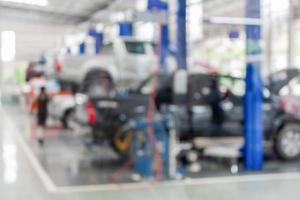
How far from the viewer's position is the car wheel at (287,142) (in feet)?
26.1

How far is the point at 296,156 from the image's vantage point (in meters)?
8.07

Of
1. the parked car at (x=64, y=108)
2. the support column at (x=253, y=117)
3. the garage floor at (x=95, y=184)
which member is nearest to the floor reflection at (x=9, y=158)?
the garage floor at (x=95, y=184)

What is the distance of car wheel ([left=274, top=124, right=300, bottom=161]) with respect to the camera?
7.94 meters

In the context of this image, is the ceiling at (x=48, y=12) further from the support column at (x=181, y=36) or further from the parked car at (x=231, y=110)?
the support column at (x=181, y=36)

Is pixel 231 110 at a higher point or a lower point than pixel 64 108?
higher

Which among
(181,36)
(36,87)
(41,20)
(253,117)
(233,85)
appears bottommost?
(253,117)

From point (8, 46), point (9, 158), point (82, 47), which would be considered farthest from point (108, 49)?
point (8, 46)

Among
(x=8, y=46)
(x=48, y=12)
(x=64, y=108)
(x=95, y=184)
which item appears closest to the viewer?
(x=8, y=46)

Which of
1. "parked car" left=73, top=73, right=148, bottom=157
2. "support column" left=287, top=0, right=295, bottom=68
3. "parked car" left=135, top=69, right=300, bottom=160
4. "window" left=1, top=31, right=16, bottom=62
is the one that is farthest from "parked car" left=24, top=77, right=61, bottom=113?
"window" left=1, top=31, right=16, bottom=62

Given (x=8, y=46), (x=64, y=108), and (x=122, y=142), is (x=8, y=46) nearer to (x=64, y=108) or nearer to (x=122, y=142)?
(x=122, y=142)

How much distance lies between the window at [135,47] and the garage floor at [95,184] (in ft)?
11.2

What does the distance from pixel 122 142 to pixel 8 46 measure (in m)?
5.01

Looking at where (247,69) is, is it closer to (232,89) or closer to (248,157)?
(232,89)

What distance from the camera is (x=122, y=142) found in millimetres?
8023
